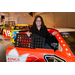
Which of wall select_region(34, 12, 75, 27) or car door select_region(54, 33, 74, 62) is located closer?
car door select_region(54, 33, 74, 62)

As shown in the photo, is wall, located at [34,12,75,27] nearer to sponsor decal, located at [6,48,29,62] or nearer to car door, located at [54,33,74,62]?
car door, located at [54,33,74,62]

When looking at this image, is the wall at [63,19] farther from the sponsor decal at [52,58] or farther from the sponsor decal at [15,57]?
the sponsor decal at [15,57]

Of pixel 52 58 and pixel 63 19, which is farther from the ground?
pixel 63 19

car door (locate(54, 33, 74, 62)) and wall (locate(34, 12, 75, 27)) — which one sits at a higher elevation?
wall (locate(34, 12, 75, 27))

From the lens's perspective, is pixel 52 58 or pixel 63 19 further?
pixel 63 19

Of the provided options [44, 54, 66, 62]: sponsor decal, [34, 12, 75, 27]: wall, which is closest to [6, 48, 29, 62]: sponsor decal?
[44, 54, 66, 62]: sponsor decal

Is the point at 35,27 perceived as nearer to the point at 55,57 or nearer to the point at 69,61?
the point at 55,57

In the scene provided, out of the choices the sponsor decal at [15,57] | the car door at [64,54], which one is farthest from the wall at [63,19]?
the sponsor decal at [15,57]

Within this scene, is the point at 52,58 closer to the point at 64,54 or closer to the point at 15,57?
the point at 64,54

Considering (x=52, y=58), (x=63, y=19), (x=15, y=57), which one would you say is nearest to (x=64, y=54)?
(x=52, y=58)

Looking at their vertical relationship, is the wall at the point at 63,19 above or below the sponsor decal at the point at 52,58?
above

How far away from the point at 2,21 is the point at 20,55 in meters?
25.9

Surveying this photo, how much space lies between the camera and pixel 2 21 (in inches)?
975

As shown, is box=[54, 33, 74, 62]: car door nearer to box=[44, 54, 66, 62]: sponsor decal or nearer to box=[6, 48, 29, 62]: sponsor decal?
box=[44, 54, 66, 62]: sponsor decal
